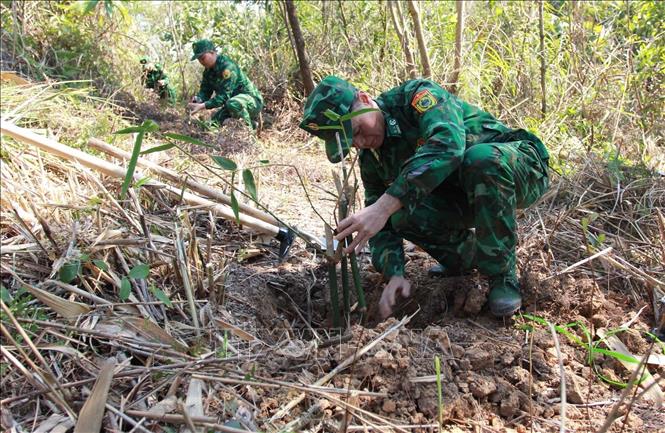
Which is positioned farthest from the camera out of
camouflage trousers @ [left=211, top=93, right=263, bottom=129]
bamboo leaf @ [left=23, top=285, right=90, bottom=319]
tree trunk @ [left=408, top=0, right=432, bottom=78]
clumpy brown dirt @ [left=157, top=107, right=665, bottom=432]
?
camouflage trousers @ [left=211, top=93, right=263, bottom=129]

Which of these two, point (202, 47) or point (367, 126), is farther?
point (202, 47)

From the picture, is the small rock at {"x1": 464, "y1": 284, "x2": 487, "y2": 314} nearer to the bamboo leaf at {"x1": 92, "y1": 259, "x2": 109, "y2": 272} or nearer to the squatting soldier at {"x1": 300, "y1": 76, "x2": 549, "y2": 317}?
the squatting soldier at {"x1": 300, "y1": 76, "x2": 549, "y2": 317}

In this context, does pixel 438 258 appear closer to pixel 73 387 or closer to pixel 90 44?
pixel 73 387

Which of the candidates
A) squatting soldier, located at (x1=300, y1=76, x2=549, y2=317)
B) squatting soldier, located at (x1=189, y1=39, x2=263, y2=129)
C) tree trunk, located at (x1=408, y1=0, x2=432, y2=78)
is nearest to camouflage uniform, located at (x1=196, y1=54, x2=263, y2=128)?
squatting soldier, located at (x1=189, y1=39, x2=263, y2=129)

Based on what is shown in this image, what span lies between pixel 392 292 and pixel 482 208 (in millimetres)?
480

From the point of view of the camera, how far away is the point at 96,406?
133 centimetres

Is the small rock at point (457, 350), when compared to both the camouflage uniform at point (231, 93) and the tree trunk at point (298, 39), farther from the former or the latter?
the camouflage uniform at point (231, 93)

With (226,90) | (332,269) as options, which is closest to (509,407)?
(332,269)

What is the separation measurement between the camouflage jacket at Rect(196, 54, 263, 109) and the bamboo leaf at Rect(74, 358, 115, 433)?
5420 mm

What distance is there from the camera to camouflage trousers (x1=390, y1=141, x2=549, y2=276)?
6.82 ft

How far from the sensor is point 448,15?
6129 millimetres

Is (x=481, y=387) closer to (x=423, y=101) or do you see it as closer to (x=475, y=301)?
(x=475, y=301)

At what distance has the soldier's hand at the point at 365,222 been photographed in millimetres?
1829

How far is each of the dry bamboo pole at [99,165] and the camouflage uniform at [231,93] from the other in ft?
12.2
